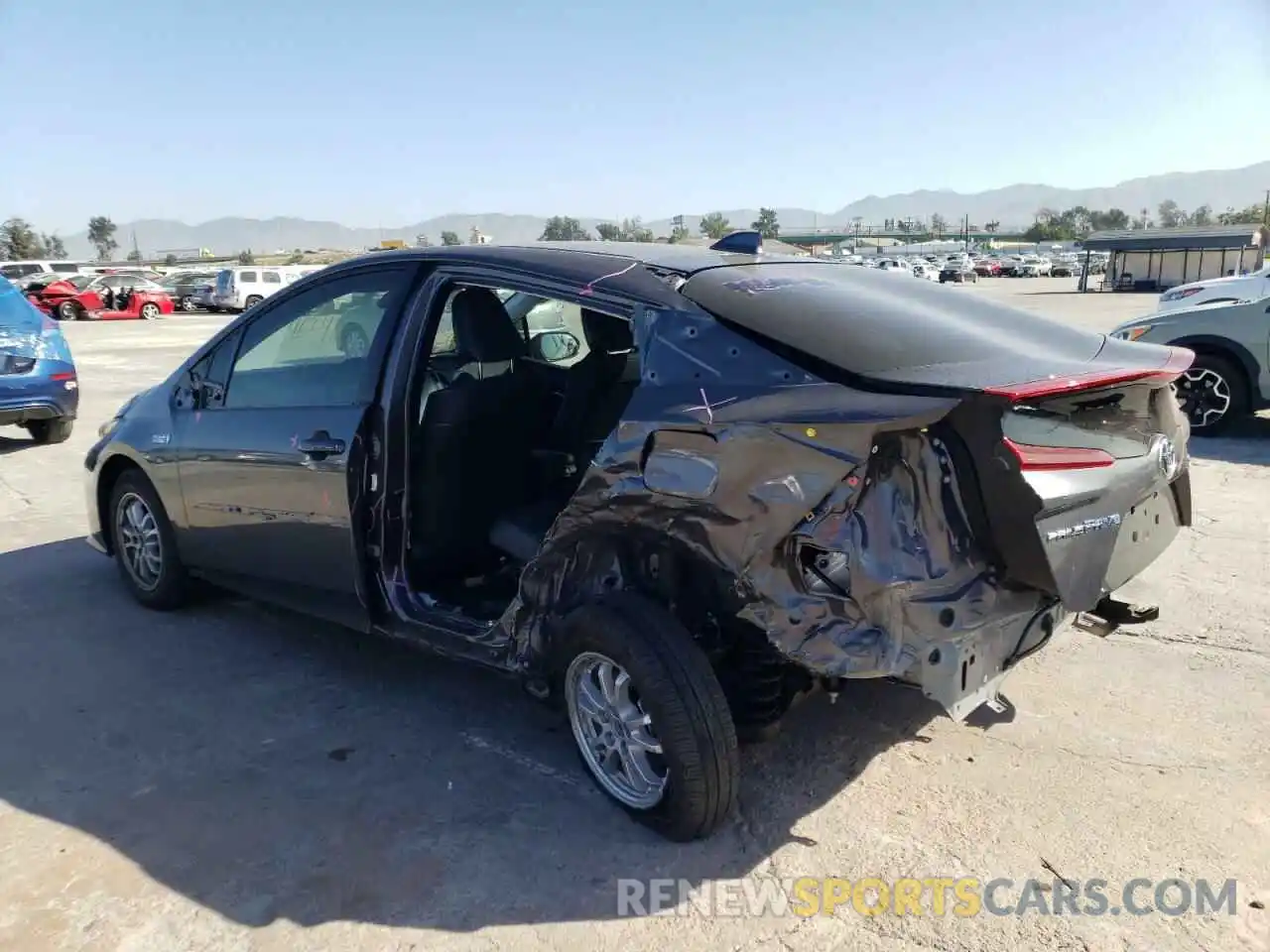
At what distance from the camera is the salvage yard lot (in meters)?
2.57

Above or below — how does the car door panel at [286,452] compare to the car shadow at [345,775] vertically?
above

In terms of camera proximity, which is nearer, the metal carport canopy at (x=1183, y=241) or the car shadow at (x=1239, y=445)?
the car shadow at (x=1239, y=445)

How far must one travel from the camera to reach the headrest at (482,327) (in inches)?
147

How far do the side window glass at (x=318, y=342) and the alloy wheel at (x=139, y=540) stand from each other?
985 mm

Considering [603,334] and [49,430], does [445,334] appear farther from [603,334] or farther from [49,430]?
[49,430]

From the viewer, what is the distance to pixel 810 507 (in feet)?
8.21

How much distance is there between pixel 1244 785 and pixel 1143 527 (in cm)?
89

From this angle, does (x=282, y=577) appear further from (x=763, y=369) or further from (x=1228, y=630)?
(x=1228, y=630)

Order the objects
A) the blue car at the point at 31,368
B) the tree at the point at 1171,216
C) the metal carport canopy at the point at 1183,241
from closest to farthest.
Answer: the blue car at the point at 31,368 < the metal carport canopy at the point at 1183,241 < the tree at the point at 1171,216

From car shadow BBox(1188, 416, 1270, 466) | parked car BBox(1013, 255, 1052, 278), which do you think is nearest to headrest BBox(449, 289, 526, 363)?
car shadow BBox(1188, 416, 1270, 466)

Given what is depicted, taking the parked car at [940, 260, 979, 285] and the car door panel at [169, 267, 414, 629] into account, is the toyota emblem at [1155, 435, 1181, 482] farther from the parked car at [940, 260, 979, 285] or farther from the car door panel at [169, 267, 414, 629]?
the parked car at [940, 260, 979, 285]

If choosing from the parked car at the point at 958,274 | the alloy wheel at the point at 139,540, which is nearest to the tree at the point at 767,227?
the alloy wheel at the point at 139,540

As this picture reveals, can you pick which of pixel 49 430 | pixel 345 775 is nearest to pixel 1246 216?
pixel 49 430

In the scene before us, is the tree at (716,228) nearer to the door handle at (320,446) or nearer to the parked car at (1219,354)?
the door handle at (320,446)
